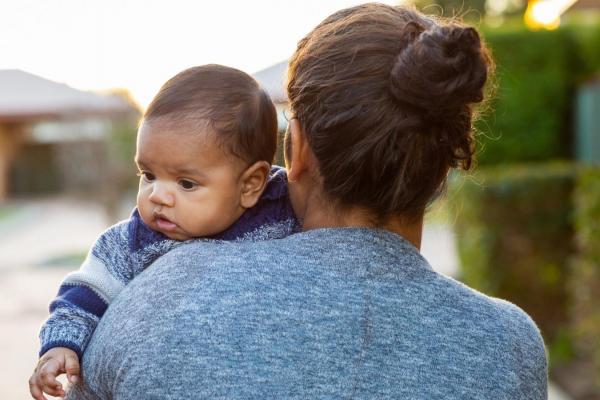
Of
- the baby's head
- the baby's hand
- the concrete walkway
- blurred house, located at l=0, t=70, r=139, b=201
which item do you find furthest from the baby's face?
blurred house, located at l=0, t=70, r=139, b=201

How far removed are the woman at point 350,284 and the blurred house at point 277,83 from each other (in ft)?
0.55

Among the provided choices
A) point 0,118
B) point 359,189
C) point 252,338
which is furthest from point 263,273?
point 0,118

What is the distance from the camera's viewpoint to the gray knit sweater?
1.50 metres

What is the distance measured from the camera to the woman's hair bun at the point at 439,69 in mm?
1603

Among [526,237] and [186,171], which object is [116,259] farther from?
[526,237]

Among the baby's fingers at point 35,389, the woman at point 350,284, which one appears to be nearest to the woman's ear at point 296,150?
the woman at point 350,284

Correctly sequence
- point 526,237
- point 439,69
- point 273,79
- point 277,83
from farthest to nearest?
1. point 526,237
2. point 273,79
3. point 277,83
4. point 439,69

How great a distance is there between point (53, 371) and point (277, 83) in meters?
0.84

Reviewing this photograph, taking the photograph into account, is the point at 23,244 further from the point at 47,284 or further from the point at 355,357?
the point at 355,357

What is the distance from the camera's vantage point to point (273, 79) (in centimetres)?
230

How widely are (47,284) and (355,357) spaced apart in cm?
998

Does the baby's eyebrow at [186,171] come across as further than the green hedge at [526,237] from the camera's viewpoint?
No

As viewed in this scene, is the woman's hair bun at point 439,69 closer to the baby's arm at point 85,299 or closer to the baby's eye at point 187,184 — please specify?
the baby's eye at point 187,184

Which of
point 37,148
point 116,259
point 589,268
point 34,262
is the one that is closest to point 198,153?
point 116,259
